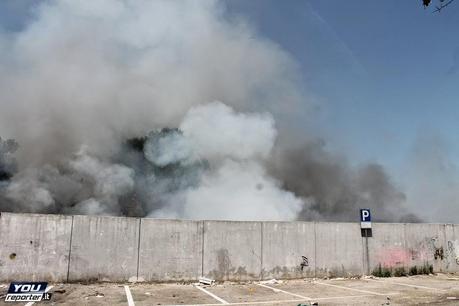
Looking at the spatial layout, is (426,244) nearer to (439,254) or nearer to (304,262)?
(439,254)

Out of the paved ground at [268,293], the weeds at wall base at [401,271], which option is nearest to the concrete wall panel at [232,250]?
the paved ground at [268,293]

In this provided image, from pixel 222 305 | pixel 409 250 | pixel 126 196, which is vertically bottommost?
pixel 222 305

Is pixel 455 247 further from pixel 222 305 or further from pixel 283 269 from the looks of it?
pixel 222 305

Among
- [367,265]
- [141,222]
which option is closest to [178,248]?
[141,222]

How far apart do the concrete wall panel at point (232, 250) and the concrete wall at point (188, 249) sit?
0.09 ft

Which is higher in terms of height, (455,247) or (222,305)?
(455,247)

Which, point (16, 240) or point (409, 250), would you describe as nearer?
point (16, 240)

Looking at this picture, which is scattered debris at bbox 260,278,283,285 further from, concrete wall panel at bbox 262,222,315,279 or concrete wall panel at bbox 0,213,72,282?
concrete wall panel at bbox 0,213,72,282

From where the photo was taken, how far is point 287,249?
1241 cm

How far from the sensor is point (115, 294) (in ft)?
30.2

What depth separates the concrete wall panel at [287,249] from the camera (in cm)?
1216

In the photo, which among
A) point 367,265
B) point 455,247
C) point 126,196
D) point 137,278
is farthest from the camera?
point 126,196

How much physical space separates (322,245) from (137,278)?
18.8 ft

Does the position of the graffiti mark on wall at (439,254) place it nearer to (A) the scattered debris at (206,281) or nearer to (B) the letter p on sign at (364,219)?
(B) the letter p on sign at (364,219)
